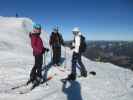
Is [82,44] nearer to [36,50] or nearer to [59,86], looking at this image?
[59,86]

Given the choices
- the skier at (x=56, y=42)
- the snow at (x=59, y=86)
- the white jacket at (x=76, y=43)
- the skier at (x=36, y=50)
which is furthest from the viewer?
the skier at (x=56, y=42)

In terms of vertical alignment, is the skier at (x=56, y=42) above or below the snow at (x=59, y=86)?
above

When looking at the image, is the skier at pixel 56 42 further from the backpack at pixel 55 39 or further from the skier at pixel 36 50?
the skier at pixel 36 50

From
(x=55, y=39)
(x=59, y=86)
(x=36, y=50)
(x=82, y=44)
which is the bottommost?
(x=59, y=86)

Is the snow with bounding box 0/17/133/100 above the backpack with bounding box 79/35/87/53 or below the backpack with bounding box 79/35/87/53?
below

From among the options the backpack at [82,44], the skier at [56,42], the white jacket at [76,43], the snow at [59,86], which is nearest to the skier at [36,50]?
the snow at [59,86]

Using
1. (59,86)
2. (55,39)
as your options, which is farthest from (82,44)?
(55,39)

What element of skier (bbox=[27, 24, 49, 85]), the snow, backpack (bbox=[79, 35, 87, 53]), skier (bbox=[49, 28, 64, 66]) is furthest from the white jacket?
skier (bbox=[49, 28, 64, 66])

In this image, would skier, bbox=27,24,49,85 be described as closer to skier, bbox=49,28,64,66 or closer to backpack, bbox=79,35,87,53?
backpack, bbox=79,35,87,53

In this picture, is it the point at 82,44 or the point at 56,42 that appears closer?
the point at 82,44

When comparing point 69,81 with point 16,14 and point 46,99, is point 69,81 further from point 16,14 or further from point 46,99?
point 16,14

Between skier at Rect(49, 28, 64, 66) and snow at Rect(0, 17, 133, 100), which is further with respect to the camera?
skier at Rect(49, 28, 64, 66)

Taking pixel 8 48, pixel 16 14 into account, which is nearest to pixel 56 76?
pixel 8 48

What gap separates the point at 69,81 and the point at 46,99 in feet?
8.47
